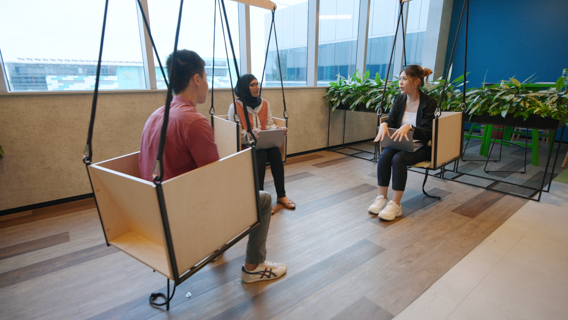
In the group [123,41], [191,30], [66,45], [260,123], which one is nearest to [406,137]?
[260,123]

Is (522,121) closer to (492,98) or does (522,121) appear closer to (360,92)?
(492,98)

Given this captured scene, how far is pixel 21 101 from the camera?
2.26 metres

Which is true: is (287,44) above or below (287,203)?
above

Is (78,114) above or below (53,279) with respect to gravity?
above

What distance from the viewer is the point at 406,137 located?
223 cm

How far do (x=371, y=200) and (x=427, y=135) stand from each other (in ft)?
2.48

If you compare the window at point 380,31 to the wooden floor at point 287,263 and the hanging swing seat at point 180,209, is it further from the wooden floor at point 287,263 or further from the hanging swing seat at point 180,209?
the hanging swing seat at point 180,209

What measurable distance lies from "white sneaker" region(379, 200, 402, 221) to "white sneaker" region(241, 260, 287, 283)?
1.02m

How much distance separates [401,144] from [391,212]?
0.55m

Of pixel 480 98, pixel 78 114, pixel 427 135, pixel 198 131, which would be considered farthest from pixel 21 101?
pixel 480 98

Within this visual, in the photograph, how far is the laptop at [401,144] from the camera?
2262mm

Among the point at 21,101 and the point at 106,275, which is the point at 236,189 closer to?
the point at 106,275

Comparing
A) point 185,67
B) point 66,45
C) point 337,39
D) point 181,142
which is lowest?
point 181,142

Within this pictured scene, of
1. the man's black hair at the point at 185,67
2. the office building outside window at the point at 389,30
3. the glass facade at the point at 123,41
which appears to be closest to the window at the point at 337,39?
the glass facade at the point at 123,41
